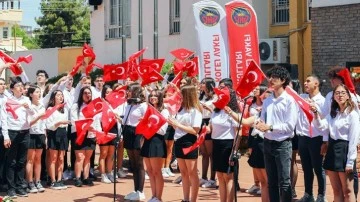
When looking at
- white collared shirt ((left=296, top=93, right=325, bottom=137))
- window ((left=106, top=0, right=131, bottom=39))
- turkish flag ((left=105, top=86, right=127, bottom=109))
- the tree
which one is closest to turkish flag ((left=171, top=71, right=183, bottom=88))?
turkish flag ((left=105, top=86, right=127, bottom=109))

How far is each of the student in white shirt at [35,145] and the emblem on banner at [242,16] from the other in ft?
16.9

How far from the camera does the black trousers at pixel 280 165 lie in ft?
29.5

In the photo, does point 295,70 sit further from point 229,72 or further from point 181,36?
point 181,36

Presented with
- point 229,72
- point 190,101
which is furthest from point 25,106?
point 229,72

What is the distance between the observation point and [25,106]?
11844 millimetres

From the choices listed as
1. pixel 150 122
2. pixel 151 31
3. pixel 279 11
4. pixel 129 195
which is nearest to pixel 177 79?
pixel 129 195

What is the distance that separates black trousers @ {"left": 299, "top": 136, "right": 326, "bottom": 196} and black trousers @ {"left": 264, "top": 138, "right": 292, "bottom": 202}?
145 cm

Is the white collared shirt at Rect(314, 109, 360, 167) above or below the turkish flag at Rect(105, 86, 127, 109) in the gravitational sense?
below

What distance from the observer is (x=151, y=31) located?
85.8ft

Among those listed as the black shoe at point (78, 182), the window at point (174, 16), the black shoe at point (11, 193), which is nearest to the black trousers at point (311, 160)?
the black shoe at point (78, 182)

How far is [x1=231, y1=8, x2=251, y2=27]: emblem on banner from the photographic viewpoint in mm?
15320

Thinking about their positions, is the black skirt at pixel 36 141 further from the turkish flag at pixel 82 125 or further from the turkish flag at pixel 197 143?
the turkish flag at pixel 197 143

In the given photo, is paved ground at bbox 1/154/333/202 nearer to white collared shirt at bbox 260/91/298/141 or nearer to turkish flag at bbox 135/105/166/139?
turkish flag at bbox 135/105/166/139

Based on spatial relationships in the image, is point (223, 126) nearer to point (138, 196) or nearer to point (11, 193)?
point (138, 196)
